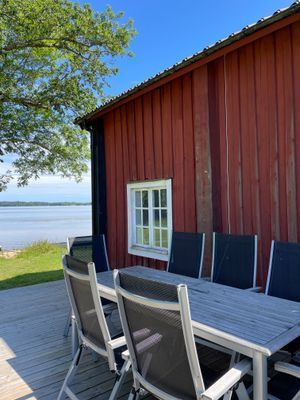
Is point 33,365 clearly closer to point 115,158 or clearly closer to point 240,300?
point 240,300

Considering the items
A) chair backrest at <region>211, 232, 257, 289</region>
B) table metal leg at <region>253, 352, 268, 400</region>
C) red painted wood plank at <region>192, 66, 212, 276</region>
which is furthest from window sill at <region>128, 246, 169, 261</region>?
table metal leg at <region>253, 352, 268, 400</region>

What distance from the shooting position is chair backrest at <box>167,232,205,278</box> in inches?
132

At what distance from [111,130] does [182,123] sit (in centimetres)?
181

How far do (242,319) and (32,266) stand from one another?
690 cm

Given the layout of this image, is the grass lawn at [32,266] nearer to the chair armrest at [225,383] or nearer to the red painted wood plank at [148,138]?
the red painted wood plank at [148,138]

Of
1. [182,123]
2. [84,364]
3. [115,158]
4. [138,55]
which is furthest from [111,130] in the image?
[138,55]

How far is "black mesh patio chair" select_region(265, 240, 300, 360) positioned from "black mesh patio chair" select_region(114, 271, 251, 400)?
45.8 inches

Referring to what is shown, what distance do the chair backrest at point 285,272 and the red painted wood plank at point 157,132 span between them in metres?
2.33

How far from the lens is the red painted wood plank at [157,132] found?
184 inches

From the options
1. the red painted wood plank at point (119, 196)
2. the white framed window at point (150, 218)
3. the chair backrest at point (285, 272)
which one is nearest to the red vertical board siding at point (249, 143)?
the chair backrest at point (285, 272)

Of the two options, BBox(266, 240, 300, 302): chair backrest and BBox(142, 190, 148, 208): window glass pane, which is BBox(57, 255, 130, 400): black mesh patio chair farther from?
BBox(142, 190, 148, 208): window glass pane

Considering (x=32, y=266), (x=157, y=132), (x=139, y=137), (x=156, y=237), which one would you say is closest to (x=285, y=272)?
(x=156, y=237)

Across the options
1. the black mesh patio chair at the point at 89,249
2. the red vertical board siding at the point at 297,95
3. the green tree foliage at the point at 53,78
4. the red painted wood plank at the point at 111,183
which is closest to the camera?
the red vertical board siding at the point at 297,95

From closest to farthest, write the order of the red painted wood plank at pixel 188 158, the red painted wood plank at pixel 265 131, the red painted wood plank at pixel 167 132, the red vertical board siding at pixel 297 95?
1. the red vertical board siding at pixel 297 95
2. the red painted wood plank at pixel 265 131
3. the red painted wood plank at pixel 188 158
4. the red painted wood plank at pixel 167 132
